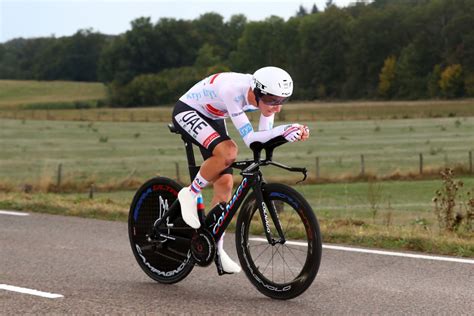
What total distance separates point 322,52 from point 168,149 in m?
66.6

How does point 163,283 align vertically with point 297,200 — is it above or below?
below

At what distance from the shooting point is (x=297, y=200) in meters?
5.62

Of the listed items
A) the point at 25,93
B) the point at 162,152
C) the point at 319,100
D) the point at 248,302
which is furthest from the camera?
the point at 25,93

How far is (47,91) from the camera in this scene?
5103 inches

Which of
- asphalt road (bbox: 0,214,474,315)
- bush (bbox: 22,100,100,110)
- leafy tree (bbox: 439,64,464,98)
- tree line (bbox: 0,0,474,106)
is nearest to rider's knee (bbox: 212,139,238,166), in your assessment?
asphalt road (bbox: 0,214,474,315)

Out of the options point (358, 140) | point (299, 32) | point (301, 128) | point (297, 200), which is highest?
point (299, 32)

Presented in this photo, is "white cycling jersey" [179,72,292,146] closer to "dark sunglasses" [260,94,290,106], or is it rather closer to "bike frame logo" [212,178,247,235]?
"dark sunglasses" [260,94,290,106]

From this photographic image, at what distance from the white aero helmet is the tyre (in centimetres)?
146

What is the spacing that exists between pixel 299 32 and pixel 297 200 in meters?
114

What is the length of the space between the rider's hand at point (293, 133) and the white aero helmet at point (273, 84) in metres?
0.28

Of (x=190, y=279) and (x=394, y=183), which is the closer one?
(x=190, y=279)

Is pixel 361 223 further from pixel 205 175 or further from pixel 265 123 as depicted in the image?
pixel 265 123

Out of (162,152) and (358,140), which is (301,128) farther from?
(358,140)

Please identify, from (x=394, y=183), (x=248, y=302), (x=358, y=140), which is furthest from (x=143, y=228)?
Answer: (x=358, y=140)
